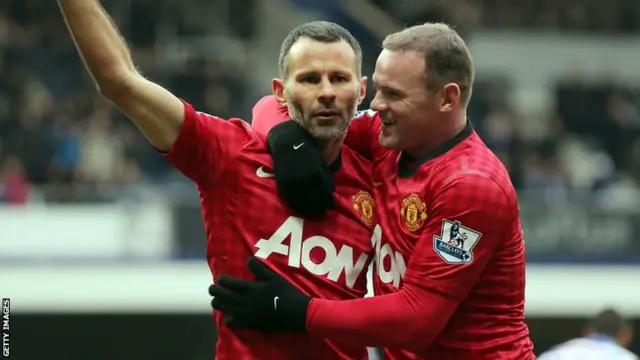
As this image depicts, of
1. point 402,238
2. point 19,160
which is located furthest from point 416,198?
point 19,160

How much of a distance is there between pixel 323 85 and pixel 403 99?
0.25 metres

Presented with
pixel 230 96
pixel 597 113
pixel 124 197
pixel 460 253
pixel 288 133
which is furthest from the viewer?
pixel 597 113

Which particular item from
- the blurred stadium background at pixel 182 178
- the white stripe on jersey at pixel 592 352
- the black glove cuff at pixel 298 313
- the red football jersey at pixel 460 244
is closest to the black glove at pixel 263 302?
the black glove cuff at pixel 298 313

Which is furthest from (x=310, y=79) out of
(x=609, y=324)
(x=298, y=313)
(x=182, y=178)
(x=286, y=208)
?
(x=182, y=178)

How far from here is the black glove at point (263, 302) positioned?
3.55 metres

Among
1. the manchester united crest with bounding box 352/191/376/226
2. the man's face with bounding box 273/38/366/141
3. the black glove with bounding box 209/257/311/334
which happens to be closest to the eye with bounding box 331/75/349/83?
the man's face with bounding box 273/38/366/141

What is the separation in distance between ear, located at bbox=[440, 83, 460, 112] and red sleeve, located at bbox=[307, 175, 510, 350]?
258 mm

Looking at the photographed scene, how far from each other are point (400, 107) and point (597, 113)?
34.7 ft

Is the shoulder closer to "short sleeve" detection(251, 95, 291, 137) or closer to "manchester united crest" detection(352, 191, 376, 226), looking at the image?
"manchester united crest" detection(352, 191, 376, 226)

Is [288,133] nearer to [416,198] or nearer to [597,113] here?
[416,198]

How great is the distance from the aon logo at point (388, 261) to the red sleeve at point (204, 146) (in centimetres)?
53

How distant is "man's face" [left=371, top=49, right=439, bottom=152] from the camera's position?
11.9ft

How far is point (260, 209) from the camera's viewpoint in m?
3.77

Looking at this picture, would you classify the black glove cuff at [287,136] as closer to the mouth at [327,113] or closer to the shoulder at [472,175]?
the mouth at [327,113]
